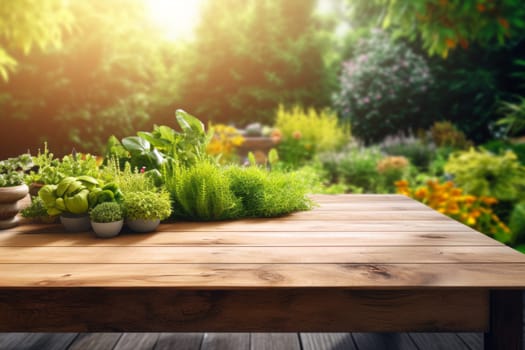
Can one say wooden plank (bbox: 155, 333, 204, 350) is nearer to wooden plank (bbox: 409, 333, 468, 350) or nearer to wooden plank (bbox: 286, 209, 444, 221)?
wooden plank (bbox: 286, 209, 444, 221)

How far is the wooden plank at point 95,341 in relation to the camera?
241 cm

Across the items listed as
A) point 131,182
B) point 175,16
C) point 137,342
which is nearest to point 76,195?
point 131,182

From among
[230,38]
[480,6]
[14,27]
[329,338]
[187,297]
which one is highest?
[230,38]

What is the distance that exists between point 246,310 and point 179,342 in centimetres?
133

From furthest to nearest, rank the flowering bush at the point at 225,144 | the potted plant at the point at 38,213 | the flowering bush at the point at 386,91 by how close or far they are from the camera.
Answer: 1. the flowering bush at the point at 386,91
2. the flowering bush at the point at 225,144
3. the potted plant at the point at 38,213

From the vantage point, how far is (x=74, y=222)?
181 centimetres

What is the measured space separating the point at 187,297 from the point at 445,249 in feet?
2.88

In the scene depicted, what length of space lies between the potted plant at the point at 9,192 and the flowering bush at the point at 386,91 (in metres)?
9.13

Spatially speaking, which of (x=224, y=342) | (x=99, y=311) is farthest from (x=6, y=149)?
(x=99, y=311)

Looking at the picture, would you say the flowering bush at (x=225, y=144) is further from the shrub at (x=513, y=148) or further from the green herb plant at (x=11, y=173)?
the green herb plant at (x=11, y=173)

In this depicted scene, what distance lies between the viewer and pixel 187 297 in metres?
1.30

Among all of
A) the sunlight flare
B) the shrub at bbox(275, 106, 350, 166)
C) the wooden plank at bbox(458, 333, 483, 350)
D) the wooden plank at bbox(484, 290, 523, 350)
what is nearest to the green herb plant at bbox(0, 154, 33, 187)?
the wooden plank at bbox(484, 290, 523, 350)

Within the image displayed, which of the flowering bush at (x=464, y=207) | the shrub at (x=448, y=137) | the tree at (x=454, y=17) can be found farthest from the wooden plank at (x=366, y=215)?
the shrub at (x=448, y=137)

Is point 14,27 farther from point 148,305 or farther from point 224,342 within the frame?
point 148,305
